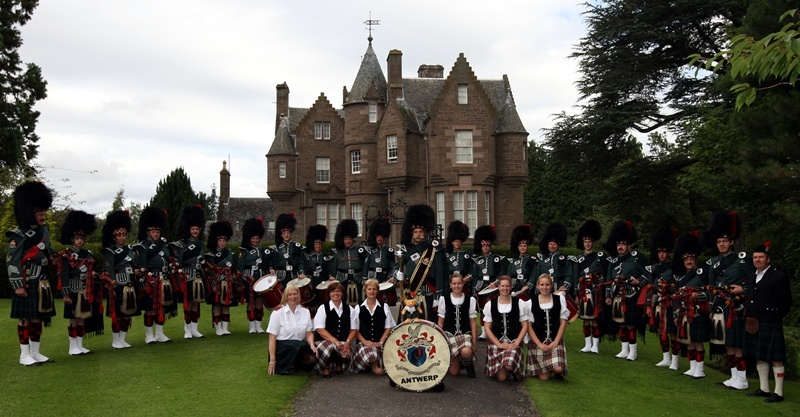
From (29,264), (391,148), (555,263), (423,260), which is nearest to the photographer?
(29,264)

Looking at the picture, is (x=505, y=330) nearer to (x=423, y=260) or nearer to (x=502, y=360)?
(x=502, y=360)

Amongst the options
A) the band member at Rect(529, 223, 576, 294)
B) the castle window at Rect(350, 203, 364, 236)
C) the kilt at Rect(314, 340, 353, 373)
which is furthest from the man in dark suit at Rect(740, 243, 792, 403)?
the castle window at Rect(350, 203, 364, 236)

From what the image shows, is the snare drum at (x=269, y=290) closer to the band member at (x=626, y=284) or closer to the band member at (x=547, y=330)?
the band member at (x=547, y=330)

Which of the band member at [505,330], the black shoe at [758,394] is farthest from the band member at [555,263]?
the black shoe at [758,394]

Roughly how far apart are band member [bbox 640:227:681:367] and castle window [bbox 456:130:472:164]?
22.8m

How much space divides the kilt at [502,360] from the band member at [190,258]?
6653 millimetres

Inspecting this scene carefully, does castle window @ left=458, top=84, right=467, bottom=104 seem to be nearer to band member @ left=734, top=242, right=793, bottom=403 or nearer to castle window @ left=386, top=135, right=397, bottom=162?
castle window @ left=386, top=135, right=397, bottom=162

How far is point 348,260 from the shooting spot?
49.3ft

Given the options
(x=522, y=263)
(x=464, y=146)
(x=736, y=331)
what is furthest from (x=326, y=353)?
(x=464, y=146)

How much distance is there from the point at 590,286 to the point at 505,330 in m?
3.51

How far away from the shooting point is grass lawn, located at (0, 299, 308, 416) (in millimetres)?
8859

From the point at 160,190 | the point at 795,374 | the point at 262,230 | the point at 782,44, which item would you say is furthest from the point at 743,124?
the point at 160,190

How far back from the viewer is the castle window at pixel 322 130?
42656mm

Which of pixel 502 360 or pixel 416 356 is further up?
pixel 416 356
